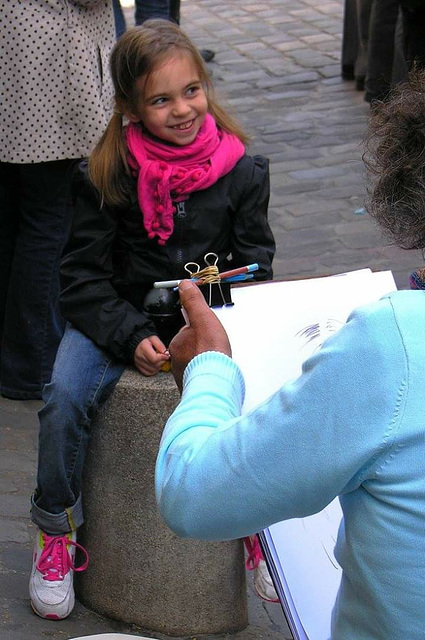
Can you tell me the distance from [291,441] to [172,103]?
5.74ft

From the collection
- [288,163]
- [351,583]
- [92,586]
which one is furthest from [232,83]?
[351,583]

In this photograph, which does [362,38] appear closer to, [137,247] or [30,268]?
[30,268]

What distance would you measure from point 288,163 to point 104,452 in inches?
163

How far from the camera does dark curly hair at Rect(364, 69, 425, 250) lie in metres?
1.58

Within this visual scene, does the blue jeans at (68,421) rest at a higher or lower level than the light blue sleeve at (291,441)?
lower

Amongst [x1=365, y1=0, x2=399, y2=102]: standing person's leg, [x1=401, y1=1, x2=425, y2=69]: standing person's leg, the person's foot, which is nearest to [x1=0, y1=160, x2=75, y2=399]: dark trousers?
the person's foot

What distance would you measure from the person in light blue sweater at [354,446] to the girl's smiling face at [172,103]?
1.38 meters

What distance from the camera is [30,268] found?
13.3 feet

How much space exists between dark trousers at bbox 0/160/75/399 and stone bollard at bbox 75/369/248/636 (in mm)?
1185

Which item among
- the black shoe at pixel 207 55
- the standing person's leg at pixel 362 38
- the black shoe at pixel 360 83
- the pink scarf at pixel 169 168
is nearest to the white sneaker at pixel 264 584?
the pink scarf at pixel 169 168

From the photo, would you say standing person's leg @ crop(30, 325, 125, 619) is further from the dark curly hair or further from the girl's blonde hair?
the dark curly hair

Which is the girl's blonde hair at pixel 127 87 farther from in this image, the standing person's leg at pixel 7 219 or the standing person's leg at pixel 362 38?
the standing person's leg at pixel 362 38

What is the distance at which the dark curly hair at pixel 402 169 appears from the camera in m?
1.58

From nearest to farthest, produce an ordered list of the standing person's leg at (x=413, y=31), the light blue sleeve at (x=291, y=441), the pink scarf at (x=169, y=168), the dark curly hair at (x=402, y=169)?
1. the light blue sleeve at (x=291, y=441)
2. the dark curly hair at (x=402, y=169)
3. the pink scarf at (x=169, y=168)
4. the standing person's leg at (x=413, y=31)
